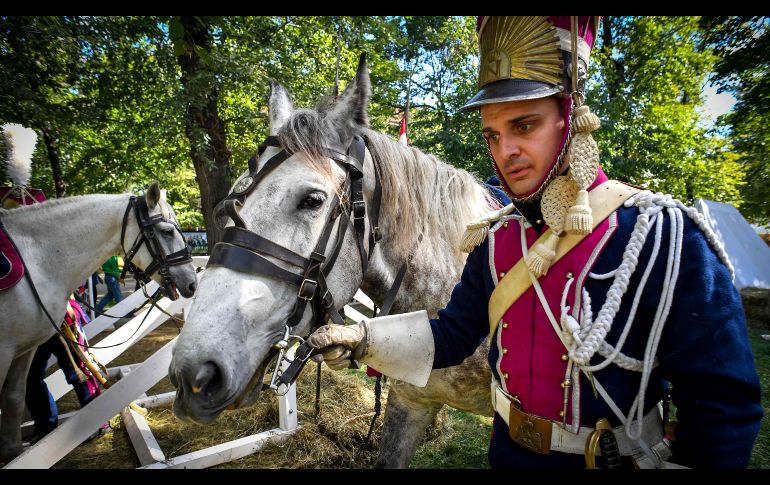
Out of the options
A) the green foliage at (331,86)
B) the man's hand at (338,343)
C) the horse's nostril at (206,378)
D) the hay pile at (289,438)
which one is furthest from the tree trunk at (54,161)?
the man's hand at (338,343)

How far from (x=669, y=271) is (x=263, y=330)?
1427 millimetres

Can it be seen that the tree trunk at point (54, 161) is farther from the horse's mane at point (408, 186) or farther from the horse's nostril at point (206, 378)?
the horse's nostril at point (206, 378)

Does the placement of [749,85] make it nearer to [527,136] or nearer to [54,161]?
[527,136]

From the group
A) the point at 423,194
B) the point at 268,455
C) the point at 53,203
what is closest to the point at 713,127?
the point at 423,194

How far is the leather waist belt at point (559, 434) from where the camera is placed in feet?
4.01

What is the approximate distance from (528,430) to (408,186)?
52.9 inches

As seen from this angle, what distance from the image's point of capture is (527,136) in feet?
4.41

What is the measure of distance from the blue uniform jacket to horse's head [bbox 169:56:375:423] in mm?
1056

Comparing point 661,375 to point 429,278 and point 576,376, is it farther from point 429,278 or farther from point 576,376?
point 429,278

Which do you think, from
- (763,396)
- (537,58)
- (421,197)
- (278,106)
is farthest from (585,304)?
(763,396)

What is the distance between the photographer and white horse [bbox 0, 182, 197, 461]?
313 cm

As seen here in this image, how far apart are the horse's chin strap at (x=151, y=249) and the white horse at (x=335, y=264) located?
2.86 m

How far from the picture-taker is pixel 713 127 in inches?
448

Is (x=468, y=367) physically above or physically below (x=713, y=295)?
below
